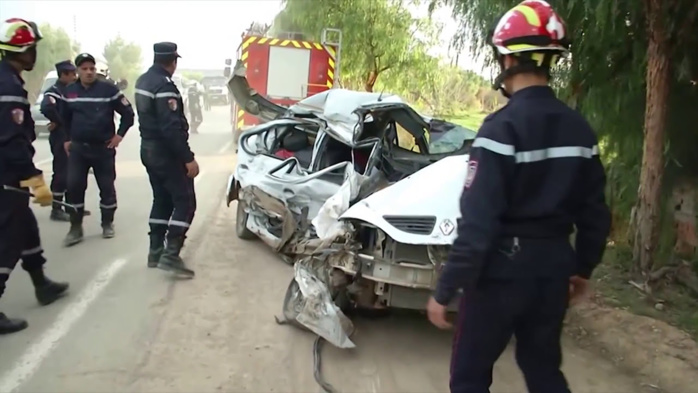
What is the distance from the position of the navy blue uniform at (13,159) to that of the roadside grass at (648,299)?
4.45 m

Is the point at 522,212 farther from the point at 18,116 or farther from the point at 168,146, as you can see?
the point at 168,146

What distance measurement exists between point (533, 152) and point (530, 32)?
1.56 ft

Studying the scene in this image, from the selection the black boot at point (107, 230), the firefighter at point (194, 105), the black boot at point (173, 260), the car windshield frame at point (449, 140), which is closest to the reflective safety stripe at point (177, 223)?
the black boot at point (173, 260)

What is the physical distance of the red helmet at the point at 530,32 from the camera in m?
2.81

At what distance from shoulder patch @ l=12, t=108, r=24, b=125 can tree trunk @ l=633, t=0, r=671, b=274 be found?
4564mm

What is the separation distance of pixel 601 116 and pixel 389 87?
11.9 m

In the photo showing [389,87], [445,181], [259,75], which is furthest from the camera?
[389,87]

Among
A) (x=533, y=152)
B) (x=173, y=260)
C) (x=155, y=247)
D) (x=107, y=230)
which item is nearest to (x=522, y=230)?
(x=533, y=152)

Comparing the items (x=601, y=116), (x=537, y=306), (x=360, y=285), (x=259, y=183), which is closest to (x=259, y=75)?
(x=259, y=183)

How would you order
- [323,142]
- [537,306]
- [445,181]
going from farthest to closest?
[323,142]
[445,181]
[537,306]

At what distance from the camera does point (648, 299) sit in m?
5.67

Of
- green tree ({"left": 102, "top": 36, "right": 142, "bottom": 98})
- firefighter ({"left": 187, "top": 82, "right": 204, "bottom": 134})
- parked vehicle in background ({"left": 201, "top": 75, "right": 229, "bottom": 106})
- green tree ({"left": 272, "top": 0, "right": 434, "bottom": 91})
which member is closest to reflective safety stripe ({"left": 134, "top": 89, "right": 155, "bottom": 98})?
green tree ({"left": 272, "top": 0, "right": 434, "bottom": 91})

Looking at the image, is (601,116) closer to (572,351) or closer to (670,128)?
(670,128)

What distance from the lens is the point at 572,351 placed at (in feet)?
16.8
